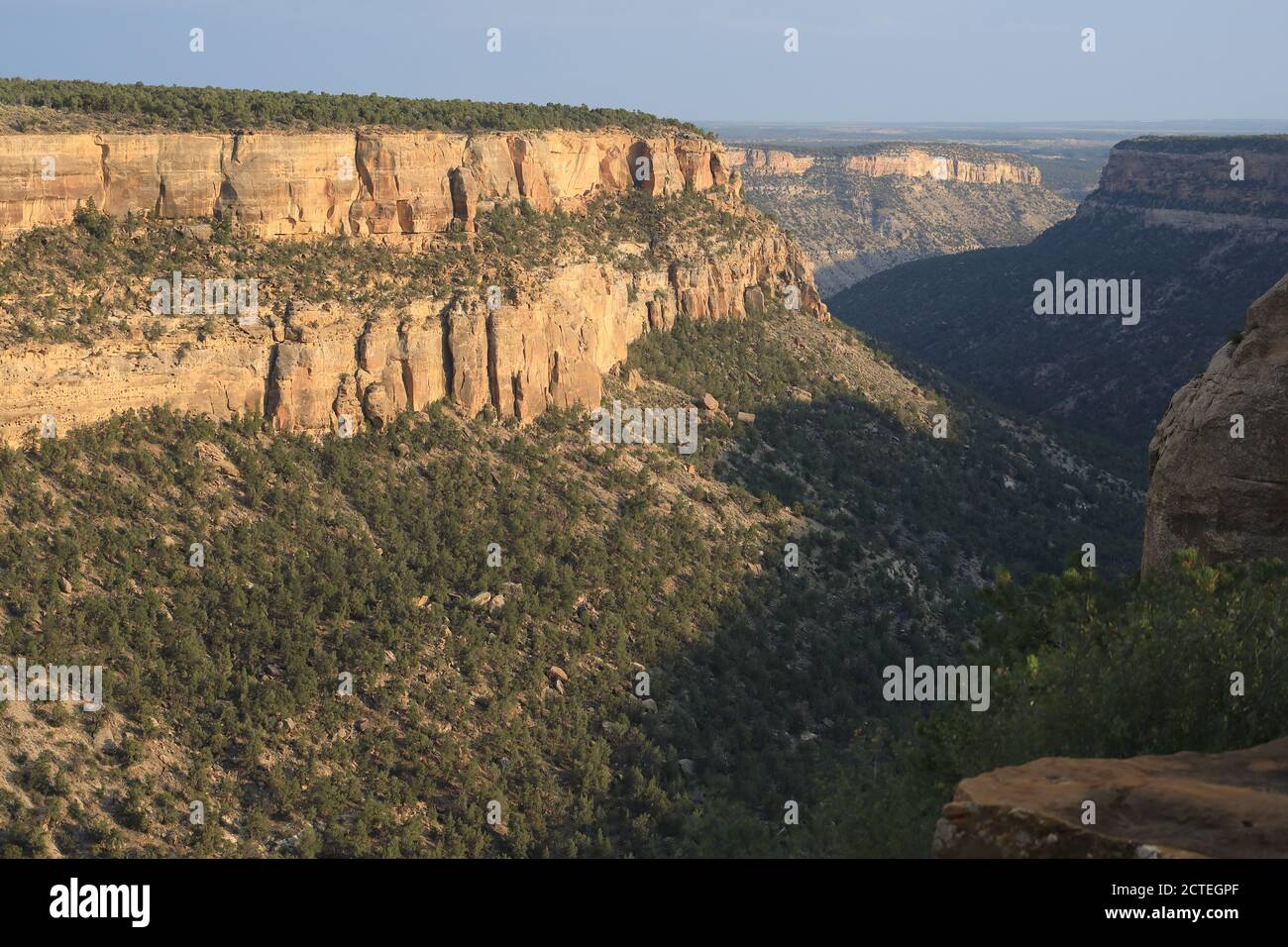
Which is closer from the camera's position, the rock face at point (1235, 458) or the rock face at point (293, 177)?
the rock face at point (1235, 458)

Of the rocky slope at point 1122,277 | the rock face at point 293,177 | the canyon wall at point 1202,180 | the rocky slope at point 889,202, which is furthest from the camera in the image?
the rocky slope at point 889,202

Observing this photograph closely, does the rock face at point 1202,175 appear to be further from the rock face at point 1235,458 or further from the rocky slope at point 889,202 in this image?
the rock face at point 1235,458

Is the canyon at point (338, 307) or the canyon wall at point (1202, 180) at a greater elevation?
the canyon wall at point (1202, 180)

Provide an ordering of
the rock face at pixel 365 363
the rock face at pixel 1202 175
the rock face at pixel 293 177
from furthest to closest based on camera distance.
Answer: the rock face at pixel 1202 175, the rock face at pixel 293 177, the rock face at pixel 365 363

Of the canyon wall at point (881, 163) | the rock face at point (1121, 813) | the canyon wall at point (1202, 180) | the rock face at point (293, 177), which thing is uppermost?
the canyon wall at point (881, 163)

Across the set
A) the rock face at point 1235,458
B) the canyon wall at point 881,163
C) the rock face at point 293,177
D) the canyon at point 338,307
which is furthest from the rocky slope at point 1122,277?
the canyon wall at point 881,163

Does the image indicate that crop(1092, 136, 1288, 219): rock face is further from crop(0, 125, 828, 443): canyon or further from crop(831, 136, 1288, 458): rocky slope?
crop(0, 125, 828, 443): canyon

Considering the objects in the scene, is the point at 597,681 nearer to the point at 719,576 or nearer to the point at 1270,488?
the point at 719,576
